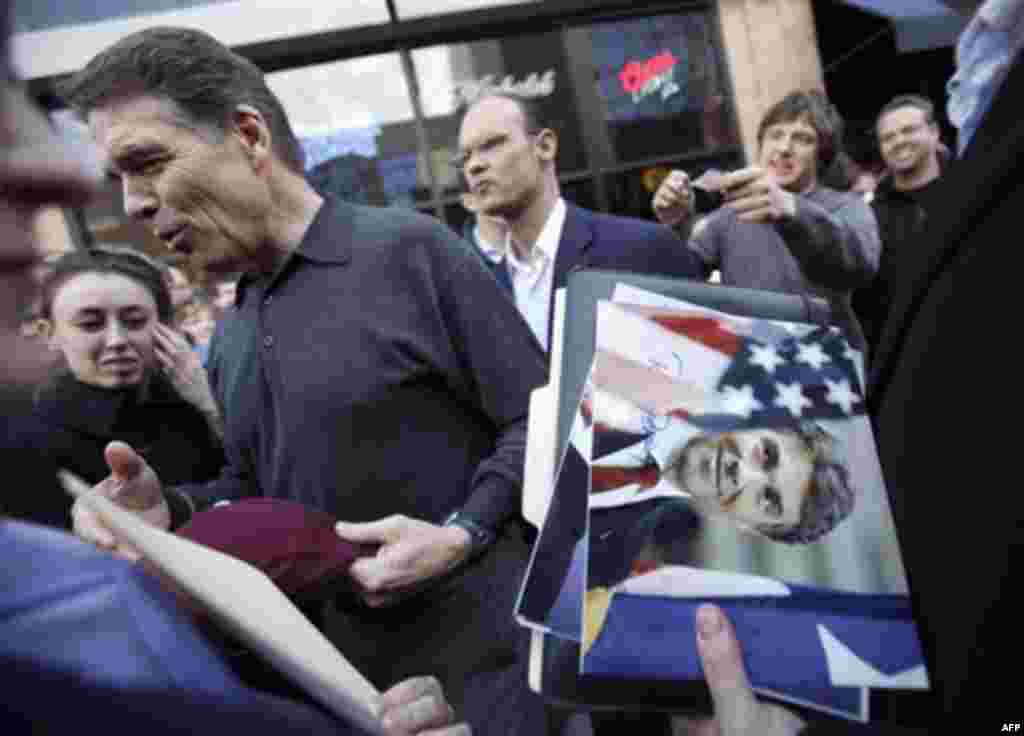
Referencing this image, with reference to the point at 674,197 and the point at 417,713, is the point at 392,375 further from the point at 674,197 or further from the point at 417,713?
the point at 674,197

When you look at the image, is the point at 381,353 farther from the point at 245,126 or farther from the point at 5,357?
the point at 5,357

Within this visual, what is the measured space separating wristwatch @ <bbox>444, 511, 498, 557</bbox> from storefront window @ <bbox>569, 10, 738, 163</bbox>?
6971 mm

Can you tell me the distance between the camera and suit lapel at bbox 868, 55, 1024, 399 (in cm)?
70

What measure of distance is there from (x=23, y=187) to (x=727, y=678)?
68 cm

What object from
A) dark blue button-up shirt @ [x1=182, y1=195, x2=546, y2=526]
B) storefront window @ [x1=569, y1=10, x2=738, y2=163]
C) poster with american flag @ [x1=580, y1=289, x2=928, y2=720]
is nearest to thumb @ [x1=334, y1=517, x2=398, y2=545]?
dark blue button-up shirt @ [x1=182, y1=195, x2=546, y2=526]

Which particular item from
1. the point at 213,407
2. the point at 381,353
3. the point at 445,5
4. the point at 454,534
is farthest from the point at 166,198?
the point at 445,5

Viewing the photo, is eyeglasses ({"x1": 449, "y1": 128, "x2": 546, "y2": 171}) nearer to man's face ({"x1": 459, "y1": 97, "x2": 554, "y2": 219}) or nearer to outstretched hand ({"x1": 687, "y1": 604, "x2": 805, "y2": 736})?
man's face ({"x1": 459, "y1": 97, "x2": 554, "y2": 219})

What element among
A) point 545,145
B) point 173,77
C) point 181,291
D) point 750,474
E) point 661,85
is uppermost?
point 661,85

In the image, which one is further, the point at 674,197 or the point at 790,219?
the point at 674,197

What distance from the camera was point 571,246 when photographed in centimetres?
282

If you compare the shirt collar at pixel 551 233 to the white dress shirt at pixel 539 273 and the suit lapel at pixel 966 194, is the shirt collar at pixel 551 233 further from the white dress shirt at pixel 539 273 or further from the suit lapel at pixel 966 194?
the suit lapel at pixel 966 194

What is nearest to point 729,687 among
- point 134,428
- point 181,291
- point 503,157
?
point 134,428

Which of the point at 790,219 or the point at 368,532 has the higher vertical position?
the point at 790,219

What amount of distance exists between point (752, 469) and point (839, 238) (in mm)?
1683
